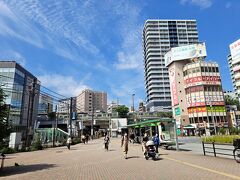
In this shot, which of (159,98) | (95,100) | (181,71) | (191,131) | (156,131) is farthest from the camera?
(95,100)

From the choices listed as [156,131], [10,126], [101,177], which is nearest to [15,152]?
[10,126]

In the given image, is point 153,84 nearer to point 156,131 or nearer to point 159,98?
point 159,98

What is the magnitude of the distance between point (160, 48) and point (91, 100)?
72420mm

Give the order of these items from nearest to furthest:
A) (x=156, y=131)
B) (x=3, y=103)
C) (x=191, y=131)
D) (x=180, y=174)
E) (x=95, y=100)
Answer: (x=180, y=174)
(x=3, y=103)
(x=156, y=131)
(x=191, y=131)
(x=95, y=100)

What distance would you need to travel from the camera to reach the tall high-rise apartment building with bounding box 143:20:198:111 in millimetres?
128750

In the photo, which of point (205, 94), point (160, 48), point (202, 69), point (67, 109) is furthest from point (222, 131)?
point (160, 48)

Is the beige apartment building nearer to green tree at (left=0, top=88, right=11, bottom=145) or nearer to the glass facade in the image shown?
the glass facade

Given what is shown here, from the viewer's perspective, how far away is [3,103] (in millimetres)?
12992

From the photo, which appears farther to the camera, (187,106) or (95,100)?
(95,100)

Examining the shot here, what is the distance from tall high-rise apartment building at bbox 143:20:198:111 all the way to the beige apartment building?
53.0 metres

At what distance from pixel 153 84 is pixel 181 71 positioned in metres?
55.8

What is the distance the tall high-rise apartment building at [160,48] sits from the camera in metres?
129

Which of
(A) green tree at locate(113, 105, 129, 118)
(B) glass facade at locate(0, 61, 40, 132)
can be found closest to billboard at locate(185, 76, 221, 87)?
(A) green tree at locate(113, 105, 129, 118)

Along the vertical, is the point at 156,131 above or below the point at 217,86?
below
